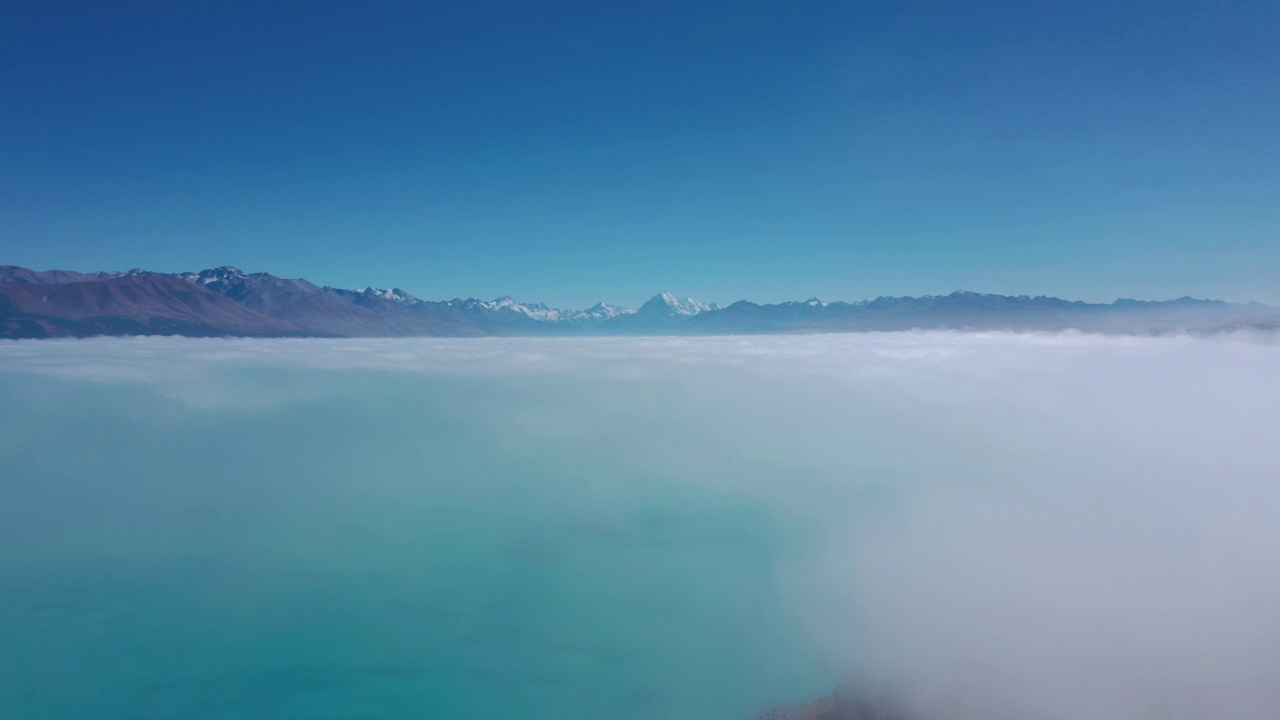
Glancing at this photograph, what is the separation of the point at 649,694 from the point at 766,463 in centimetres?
5771

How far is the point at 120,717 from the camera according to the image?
28.4 metres

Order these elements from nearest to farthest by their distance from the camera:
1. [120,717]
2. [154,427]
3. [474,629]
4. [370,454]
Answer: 1. [120,717]
2. [474,629]
3. [370,454]
4. [154,427]

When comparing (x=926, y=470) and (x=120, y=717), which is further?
(x=926, y=470)

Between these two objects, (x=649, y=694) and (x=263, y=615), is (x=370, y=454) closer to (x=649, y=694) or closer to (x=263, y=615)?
(x=263, y=615)

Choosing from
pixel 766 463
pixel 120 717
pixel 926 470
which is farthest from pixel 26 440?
pixel 926 470

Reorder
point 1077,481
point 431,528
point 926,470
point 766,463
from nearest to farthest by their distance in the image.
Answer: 1. point 431,528
2. point 1077,481
3. point 926,470
4. point 766,463

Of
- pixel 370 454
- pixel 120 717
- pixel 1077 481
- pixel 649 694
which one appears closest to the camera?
pixel 120 717

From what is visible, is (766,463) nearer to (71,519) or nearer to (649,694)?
(649,694)

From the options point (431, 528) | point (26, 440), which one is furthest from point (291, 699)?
point (26, 440)

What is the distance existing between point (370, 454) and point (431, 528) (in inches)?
1800

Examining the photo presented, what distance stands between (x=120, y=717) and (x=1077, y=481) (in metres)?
87.7

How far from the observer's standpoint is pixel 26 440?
10150cm

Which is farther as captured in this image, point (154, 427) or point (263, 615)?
point (154, 427)

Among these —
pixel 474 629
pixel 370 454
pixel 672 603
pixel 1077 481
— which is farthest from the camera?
pixel 370 454
